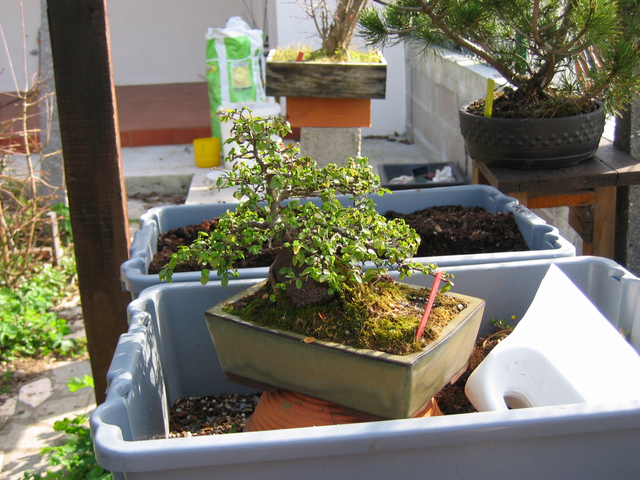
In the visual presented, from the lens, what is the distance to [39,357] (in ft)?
8.52

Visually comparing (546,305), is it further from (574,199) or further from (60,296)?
(60,296)

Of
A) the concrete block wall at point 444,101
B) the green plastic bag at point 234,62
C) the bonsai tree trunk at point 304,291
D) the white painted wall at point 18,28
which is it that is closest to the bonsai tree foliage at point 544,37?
the concrete block wall at point 444,101

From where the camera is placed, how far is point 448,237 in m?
1.66

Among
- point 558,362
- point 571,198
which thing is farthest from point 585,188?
point 558,362

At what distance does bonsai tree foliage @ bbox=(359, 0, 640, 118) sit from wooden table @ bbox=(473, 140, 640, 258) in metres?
0.18

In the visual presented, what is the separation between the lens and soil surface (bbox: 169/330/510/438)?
1.22 m

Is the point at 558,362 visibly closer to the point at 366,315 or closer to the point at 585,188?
the point at 366,315

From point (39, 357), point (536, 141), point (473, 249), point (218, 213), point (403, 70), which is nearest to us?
point (473, 249)

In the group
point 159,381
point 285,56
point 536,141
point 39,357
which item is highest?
point 285,56

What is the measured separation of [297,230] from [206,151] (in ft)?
11.7

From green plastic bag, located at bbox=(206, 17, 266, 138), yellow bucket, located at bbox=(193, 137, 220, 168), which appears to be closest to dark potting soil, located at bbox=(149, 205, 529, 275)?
yellow bucket, located at bbox=(193, 137, 220, 168)

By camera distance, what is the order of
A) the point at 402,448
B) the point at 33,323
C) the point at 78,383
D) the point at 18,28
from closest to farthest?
the point at 402,448 → the point at 78,383 → the point at 33,323 → the point at 18,28

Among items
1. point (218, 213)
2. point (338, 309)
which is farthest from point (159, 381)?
point (218, 213)

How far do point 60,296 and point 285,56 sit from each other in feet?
5.49
